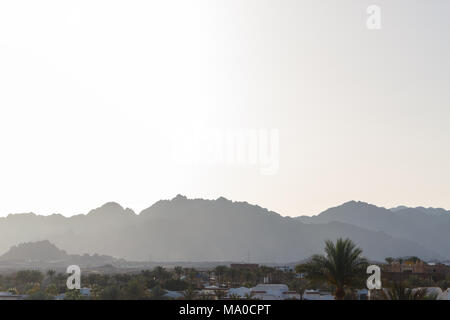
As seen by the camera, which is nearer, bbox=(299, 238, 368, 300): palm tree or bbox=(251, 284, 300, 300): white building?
bbox=(299, 238, 368, 300): palm tree

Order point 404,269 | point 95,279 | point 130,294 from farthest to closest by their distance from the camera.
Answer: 1. point 404,269
2. point 95,279
3. point 130,294

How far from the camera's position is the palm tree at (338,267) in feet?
90.4

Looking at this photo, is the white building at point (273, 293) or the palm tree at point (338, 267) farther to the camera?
the white building at point (273, 293)

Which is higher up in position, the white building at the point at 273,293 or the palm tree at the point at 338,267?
the palm tree at the point at 338,267

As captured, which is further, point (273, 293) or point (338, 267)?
point (273, 293)

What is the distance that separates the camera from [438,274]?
72.8 meters

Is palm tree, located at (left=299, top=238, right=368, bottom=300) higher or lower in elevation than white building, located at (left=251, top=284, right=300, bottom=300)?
higher

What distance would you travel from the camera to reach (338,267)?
2756 cm

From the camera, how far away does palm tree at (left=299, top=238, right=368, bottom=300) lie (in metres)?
27.6

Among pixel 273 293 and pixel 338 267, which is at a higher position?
pixel 338 267
